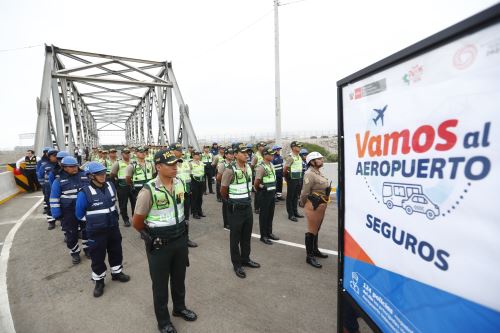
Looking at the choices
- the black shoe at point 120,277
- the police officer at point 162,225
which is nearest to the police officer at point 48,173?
the black shoe at point 120,277

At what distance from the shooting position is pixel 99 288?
12.6 ft

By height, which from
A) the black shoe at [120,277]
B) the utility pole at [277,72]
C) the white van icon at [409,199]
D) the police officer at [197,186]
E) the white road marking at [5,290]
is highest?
the utility pole at [277,72]

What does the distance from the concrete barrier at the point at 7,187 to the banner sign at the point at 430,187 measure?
1430 cm

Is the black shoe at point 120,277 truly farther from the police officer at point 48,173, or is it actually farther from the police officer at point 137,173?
the police officer at point 48,173

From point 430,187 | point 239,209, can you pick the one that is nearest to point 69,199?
point 239,209

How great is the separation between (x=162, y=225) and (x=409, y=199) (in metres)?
2.47

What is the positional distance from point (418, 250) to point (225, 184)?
341 cm

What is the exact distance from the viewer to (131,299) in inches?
143

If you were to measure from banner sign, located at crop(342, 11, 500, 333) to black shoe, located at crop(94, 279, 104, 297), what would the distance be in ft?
12.4

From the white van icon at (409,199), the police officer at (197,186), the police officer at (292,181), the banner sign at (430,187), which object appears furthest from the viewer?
the police officer at (197,186)

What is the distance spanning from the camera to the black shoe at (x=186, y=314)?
3162mm

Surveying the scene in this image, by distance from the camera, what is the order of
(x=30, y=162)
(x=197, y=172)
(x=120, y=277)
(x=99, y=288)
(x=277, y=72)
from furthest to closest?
(x=30, y=162), (x=277, y=72), (x=197, y=172), (x=120, y=277), (x=99, y=288)

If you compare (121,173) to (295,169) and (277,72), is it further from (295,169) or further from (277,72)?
(277,72)

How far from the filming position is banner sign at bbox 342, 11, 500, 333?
1013 mm
